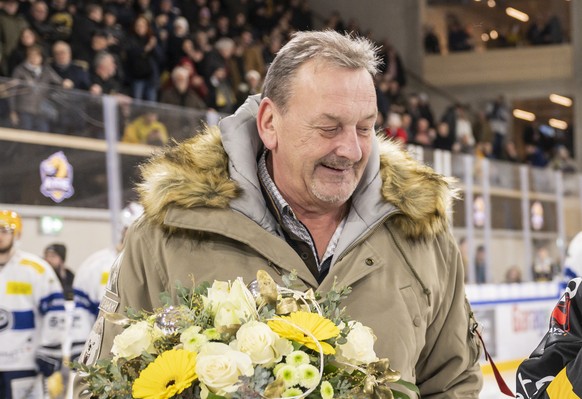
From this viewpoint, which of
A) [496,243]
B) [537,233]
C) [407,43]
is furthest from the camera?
[407,43]

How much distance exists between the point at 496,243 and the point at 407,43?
1159 cm

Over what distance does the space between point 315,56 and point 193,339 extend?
0.75m

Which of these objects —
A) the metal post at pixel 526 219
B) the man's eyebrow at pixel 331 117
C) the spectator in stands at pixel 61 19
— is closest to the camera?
the man's eyebrow at pixel 331 117

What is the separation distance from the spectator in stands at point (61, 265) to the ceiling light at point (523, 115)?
52.8ft

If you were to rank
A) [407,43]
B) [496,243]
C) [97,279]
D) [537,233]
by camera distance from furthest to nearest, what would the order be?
[407,43] < [537,233] < [496,243] < [97,279]

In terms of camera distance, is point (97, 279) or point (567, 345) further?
point (97, 279)

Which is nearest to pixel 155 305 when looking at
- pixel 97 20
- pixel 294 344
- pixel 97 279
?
pixel 294 344

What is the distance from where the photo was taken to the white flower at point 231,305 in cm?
182

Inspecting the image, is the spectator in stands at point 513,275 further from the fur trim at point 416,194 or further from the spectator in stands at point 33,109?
the fur trim at point 416,194

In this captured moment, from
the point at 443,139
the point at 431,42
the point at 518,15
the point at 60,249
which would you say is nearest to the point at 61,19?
the point at 60,249

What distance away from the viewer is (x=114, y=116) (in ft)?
25.6

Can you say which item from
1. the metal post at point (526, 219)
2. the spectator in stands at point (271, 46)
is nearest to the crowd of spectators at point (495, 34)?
the spectator in stands at point (271, 46)

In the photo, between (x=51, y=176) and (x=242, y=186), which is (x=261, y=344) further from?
(x=51, y=176)

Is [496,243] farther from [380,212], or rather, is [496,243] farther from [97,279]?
[380,212]
